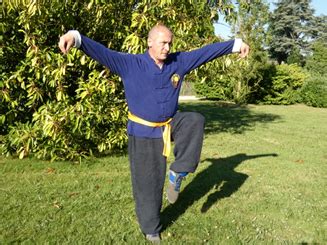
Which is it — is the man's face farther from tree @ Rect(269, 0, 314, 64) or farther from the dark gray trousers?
tree @ Rect(269, 0, 314, 64)

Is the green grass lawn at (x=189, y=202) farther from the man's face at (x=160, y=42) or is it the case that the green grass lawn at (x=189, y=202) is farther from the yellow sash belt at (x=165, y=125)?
the man's face at (x=160, y=42)

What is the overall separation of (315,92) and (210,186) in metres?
19.3

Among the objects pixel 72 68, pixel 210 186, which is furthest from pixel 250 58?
pixel 210 186

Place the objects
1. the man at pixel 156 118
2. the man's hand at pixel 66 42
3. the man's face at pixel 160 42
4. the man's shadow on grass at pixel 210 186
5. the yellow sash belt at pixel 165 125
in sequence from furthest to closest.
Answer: the man's shadow on grass at pixel 210 186
the yellow sash belt at pixel 165 125
the man at pixel 156 118
the man's face at pixel 160 42
the man's hand at pixel 66 42

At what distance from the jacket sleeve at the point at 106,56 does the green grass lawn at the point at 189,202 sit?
1.77m

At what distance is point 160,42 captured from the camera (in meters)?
3.64

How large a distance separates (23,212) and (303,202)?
3.71 meters

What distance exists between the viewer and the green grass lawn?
4.34m

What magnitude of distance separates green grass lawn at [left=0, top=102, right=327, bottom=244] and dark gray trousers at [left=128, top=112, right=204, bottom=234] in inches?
18.9

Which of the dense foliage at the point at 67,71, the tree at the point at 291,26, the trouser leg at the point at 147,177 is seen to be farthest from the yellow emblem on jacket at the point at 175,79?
the tree at the point at 291,26

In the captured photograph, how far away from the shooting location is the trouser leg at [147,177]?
3.92 m

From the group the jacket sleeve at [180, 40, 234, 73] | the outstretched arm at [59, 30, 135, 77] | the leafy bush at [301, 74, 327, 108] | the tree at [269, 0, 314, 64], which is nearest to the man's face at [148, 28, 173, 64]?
the outstretched arm at [59, 30, 135, 77]

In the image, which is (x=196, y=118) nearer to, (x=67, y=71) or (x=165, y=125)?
(x=165, y=125)

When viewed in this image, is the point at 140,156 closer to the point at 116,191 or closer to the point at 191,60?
the point at 191,60
